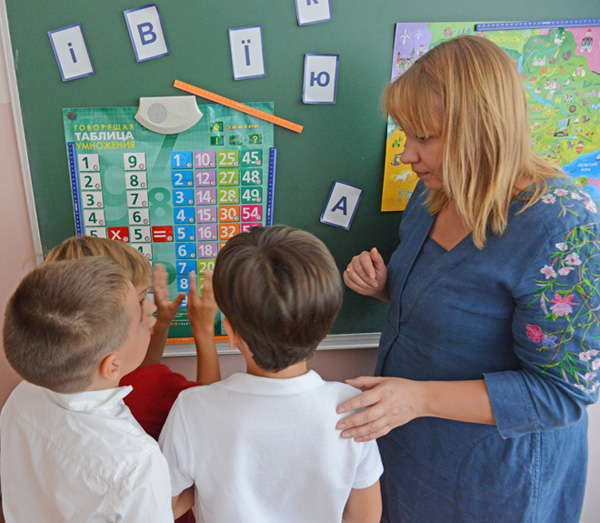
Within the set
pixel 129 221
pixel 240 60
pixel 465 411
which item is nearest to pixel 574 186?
pixel 465 411

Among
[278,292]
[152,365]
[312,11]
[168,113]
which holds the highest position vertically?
[312,11]

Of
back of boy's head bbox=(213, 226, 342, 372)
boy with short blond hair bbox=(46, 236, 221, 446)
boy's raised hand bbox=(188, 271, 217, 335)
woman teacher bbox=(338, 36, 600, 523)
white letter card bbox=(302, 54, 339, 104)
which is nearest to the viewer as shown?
back of boy's head bbox=(213, 226, 342, 372)

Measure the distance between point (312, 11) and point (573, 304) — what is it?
92cm

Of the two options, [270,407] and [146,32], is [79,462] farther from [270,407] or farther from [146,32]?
[146,32]

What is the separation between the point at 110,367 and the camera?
733mm

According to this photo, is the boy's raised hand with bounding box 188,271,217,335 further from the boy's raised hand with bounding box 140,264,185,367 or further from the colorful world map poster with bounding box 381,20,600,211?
the colorful world map poster with bounding box 381,20,600,211

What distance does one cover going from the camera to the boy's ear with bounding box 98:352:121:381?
73 cm

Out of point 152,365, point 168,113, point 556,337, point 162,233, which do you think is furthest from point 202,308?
point 556,337

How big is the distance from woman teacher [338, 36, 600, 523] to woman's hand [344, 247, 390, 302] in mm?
74

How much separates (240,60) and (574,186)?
837mm

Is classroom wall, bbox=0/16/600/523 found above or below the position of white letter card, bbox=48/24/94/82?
below

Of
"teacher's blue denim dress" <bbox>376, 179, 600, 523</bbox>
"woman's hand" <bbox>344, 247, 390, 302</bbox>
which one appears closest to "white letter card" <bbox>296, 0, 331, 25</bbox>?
"teacher's blue denim dress" <bbox>376, 179, 600, 523</bbox>

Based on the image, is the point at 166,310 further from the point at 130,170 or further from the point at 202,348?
the point at 130,170

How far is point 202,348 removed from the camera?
Answer: 103 cm
